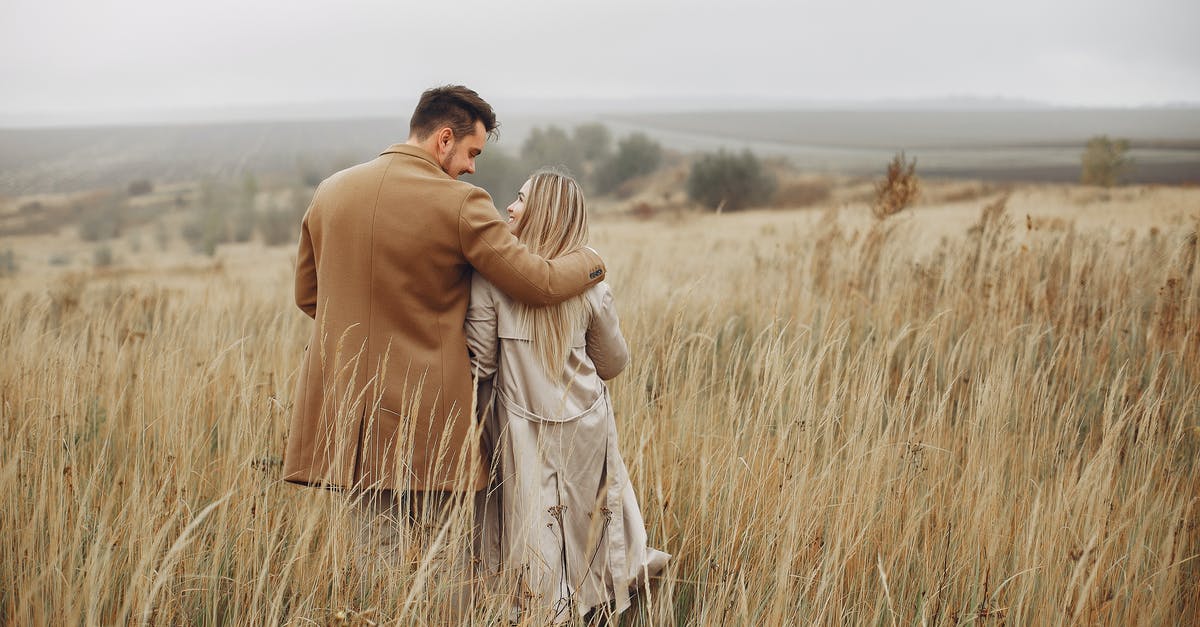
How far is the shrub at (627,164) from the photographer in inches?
2312

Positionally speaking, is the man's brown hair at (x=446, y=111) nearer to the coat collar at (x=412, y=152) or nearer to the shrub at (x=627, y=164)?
the coat collar at (x=412, y=152)

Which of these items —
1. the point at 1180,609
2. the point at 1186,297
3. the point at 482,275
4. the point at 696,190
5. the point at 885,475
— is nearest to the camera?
the point at 482,275

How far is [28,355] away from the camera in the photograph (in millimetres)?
3664

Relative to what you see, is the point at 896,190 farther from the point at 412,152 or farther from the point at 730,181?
the point at 730,181

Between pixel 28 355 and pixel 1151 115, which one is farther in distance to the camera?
pixel 1151 115

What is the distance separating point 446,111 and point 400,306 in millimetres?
634

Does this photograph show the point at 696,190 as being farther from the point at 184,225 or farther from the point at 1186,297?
the point at 1186,297

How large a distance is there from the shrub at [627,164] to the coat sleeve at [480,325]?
186ft

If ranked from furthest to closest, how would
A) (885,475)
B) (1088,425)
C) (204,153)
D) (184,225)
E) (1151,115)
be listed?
(1151,115) < (204,153) < (184,225) < (1088,425) < (885,475)

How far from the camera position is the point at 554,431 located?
2.22m

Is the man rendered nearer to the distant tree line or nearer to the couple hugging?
the couple hugging

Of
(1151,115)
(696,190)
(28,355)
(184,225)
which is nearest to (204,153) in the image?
(184,225)

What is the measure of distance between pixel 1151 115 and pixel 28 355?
22337cm

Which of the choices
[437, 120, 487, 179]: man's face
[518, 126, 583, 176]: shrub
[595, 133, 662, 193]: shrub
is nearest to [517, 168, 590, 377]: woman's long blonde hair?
[437, 120, 487, 179]: man's face
